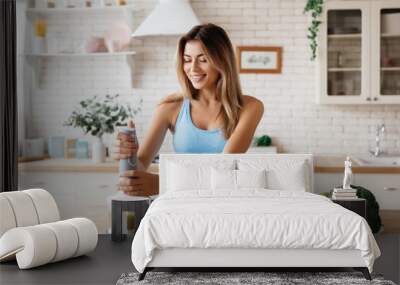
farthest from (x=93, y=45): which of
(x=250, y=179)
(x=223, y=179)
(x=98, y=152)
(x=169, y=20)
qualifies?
(x=250, y=179)

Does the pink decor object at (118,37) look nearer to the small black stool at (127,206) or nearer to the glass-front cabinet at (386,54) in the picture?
the small black stool at (127,206)

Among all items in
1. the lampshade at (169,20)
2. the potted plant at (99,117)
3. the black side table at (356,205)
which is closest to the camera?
the black side table at (356,205)

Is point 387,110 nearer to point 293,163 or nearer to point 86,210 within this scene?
point 293,163

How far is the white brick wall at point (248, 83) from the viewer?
7.30 m

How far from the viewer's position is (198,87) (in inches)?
210

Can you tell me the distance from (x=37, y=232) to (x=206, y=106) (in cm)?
156

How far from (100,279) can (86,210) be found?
2649mm

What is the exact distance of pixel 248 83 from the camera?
7.37 m

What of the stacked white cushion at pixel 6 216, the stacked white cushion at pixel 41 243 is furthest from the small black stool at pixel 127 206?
the stacked white cushion at pixel 6 216

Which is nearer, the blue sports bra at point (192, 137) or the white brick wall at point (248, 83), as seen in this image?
the blue sports bra at point (192, 137)

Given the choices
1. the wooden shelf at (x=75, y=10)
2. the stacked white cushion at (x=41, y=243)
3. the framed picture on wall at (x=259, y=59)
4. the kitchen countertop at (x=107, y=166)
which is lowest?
the stacked white cushion at (x=41, y=243)

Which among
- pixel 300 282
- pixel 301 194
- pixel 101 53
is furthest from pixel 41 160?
pixel 300 282

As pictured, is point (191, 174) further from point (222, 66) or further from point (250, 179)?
point (222, 66)

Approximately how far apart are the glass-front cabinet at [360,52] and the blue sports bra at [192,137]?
1914 millimetres
